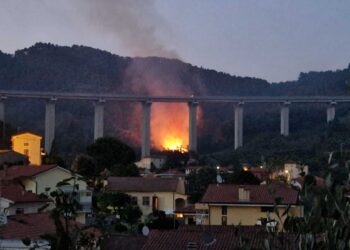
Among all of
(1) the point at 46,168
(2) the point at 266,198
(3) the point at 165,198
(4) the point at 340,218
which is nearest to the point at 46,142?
(3) the point at 165,198

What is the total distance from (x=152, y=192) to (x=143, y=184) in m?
1.23

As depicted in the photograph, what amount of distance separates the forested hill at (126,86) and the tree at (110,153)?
2129 inches

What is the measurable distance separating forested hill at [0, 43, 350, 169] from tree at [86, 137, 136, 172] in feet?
177

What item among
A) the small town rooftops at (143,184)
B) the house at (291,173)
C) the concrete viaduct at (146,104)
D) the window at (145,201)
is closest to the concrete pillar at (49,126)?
the concrete viaduct at (146,104)

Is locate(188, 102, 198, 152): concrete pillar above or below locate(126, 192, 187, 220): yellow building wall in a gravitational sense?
above

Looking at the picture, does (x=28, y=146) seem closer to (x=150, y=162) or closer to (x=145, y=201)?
(x=145, y=201)

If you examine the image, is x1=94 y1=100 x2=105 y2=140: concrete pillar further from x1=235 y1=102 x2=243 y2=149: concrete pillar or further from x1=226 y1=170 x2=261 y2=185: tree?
x1=226 y1=170 x2=261 y2=185: tree

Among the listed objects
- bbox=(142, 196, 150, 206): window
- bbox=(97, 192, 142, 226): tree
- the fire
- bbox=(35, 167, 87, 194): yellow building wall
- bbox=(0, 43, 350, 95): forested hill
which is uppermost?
bbox=(0, 43, 350, 95): forested hill

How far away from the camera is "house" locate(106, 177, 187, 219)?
38219 mm

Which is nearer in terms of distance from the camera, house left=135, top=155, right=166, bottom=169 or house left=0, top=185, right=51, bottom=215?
house left=0, top=185, right=51, bottom=215

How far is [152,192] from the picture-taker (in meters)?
38.3

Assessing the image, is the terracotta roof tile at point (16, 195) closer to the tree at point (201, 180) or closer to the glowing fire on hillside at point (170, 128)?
the tree at point (201, 180)

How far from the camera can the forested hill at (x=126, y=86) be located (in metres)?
123

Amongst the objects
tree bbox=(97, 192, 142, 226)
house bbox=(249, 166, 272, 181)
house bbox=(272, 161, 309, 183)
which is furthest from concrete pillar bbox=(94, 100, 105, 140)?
tree bbox=(97, 192, 142, 226)
